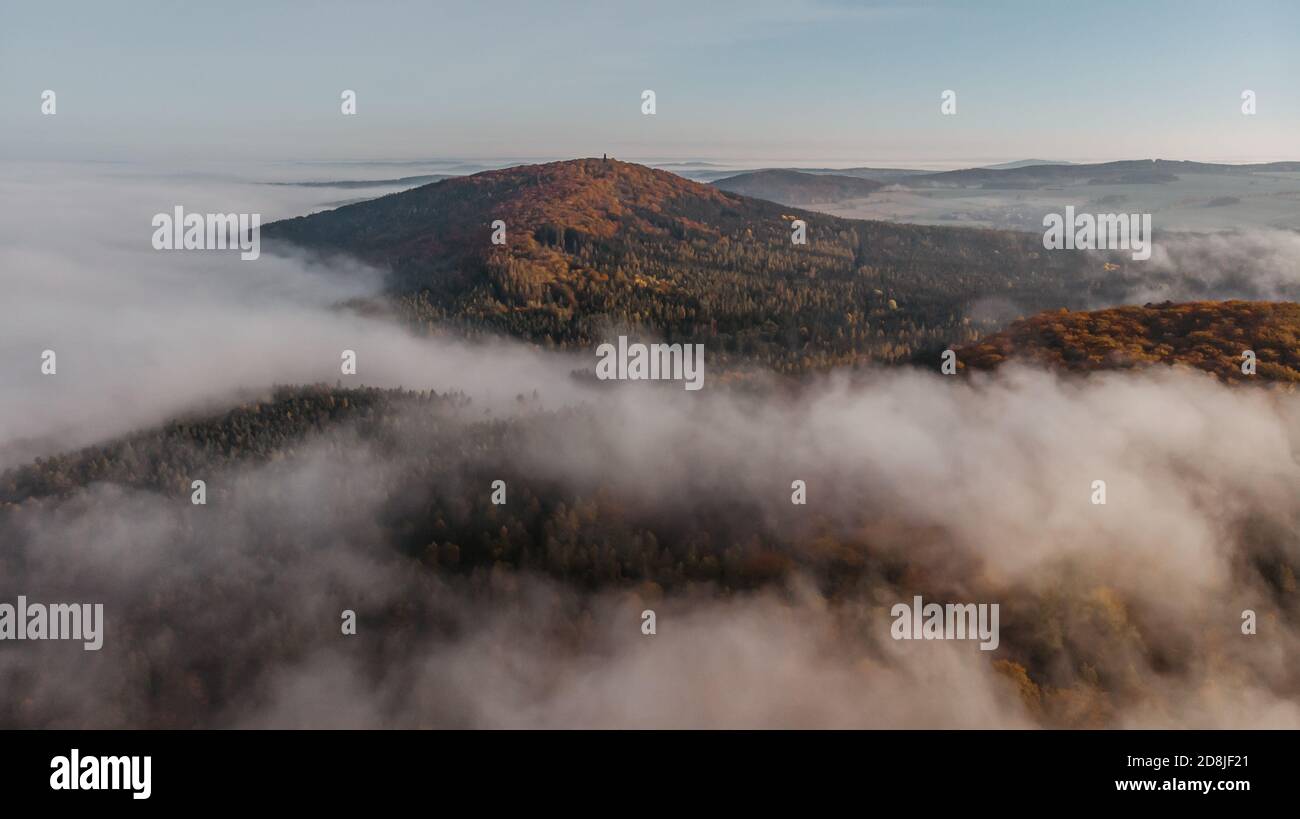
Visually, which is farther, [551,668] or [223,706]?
[223,706]
